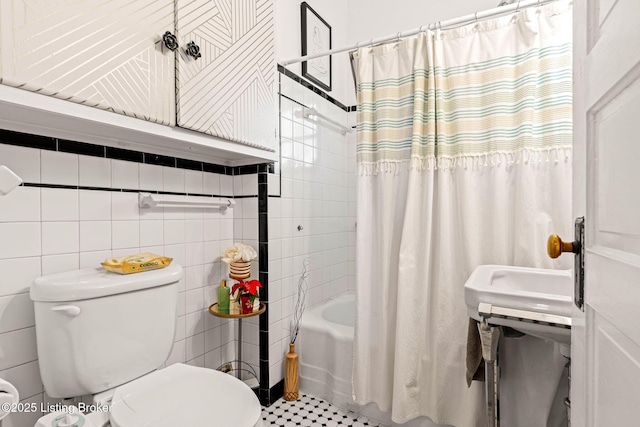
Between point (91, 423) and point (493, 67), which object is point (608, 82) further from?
point (91, 423)

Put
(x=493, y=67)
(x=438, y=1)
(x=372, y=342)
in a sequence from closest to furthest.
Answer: (x=493, y=67) → (x=372, y=342) → (x=438, y=1)

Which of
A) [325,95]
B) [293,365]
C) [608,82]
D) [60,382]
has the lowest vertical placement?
[293,365]

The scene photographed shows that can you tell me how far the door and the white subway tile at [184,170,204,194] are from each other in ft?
4.85

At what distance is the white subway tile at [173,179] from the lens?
4.93 ft

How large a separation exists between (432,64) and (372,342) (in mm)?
1277

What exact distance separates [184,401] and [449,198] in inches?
48.5

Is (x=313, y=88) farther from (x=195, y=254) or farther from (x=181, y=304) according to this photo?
(x=181, y=304)

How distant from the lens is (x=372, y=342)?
1.60 m

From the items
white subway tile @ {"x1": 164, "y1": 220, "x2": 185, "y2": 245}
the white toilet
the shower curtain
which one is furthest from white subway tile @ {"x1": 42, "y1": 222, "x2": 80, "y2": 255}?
the shower curtain

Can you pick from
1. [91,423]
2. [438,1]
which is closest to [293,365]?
[91,423]

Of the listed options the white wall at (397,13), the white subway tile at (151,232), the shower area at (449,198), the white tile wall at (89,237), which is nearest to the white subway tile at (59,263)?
the white tile wall at (89,237)

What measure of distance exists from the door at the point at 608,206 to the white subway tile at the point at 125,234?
146cm

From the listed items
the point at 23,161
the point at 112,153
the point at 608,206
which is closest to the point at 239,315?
the point at 112,153

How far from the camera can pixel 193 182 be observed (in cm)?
163
